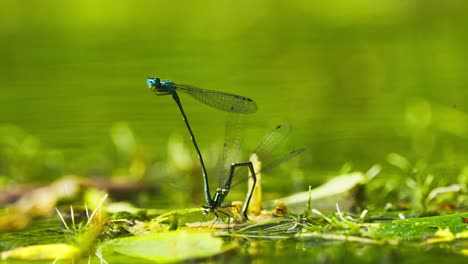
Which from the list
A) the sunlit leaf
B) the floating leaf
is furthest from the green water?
the sunlit leaf

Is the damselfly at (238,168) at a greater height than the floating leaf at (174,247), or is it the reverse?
the damselfly at (238,168)

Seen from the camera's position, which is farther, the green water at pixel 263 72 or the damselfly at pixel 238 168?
the green water at pixel 263 72

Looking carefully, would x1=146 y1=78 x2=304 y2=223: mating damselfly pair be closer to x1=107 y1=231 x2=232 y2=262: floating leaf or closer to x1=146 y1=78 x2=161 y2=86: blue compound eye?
x1=146 y1=78 x2=161 y2=86: blue compound eye

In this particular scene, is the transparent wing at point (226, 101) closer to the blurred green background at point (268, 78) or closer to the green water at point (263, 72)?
the blurred green background at point (268, 78)

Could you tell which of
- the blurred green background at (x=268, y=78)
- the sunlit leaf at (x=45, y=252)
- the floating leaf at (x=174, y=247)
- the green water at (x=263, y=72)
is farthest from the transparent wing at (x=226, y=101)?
the green water at (x=263, y=72)

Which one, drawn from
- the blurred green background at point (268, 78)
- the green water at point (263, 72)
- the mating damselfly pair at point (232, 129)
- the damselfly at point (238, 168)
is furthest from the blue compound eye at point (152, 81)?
the green water at point (263, 72)

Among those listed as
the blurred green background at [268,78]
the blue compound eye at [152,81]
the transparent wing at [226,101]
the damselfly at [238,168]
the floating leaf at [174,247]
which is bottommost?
the floating leaf at [174,247]

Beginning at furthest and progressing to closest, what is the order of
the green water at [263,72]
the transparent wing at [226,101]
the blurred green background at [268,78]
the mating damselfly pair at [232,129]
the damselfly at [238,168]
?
the green water at [263,72] < the blurred green background at [268,78] < the transparent wing at [226,101] < the mating damselfly pair at [232,129] < the damselfly at [238,168]

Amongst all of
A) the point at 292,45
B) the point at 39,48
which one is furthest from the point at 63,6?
the point at 292,45

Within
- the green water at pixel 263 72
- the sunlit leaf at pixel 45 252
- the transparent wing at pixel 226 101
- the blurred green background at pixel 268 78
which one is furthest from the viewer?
the green water at pixel 263 72
